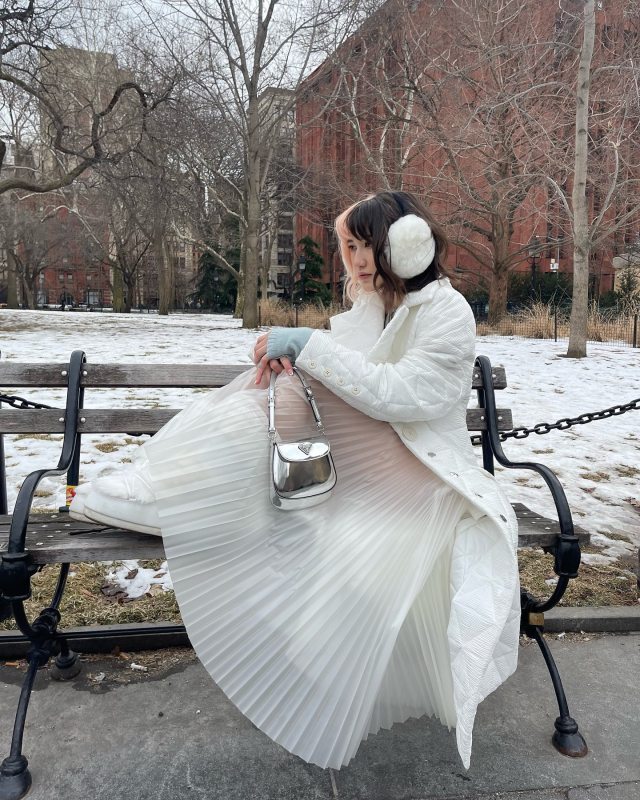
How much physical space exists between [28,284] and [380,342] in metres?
48.5

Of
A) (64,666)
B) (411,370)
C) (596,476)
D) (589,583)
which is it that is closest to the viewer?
(411,370)

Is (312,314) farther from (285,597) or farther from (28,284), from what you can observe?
(28,284)

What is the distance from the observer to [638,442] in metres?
5.46

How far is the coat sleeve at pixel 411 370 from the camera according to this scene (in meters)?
1.77

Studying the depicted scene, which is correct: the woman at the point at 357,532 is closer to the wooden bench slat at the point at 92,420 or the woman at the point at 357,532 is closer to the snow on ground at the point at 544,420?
the wooden bench slat at the point at 92,420

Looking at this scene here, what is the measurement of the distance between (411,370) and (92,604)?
1.78 meters

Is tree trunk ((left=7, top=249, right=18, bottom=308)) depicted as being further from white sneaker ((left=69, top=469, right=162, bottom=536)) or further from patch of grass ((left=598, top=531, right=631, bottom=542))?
white sneaker ((left=69, top=469, right=162, bottom=536))

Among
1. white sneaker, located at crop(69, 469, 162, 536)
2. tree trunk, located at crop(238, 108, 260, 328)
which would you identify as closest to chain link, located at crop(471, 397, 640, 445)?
white sneaker, located at crop(69, 469, 162, 536)

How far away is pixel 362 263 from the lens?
2002 millimetres

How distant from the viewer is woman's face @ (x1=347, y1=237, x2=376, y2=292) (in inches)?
78.0

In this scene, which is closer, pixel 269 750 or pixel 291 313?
pixel 269 750

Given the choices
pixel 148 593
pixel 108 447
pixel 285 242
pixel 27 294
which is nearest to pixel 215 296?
pixel 27 294

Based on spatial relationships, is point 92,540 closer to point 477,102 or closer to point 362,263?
point 362,263

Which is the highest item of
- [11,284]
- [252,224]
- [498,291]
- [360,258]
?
[252,224]
